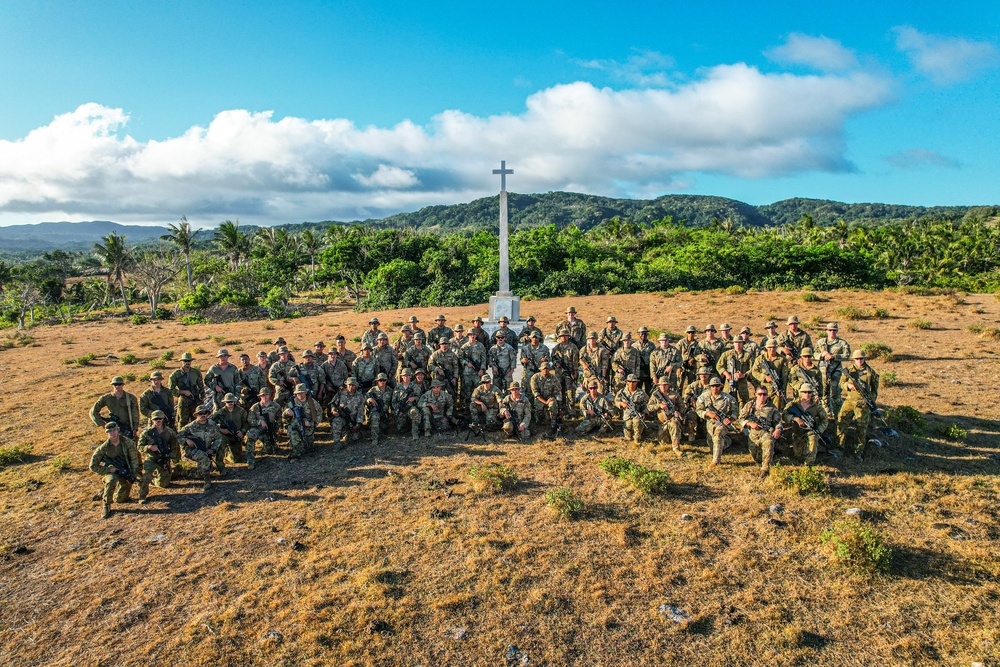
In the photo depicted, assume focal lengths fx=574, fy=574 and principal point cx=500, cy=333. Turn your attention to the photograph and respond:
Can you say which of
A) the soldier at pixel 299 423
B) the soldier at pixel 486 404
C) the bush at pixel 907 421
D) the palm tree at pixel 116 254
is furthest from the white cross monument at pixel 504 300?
the palm tree at pixel 116 254

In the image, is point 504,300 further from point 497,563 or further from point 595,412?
point 497,563

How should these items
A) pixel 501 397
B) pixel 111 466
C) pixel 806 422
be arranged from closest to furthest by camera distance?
pixel 111 466, pixel 806 422, pixel 501 397

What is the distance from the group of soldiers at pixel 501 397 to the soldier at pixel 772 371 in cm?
2

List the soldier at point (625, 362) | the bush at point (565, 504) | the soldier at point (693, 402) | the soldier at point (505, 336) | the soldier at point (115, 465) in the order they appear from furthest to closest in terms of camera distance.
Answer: the soldier at point (505, 336) → the soldier at point (625, 362) → the soldier at point (693, 402) → the soldier at point (115, 465) → the bush at point (565, 504)

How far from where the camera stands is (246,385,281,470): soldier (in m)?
9.57

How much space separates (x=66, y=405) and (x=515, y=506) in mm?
11729

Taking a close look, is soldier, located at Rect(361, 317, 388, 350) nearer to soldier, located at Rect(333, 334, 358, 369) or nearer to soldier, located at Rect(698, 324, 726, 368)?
soldier, located at Rect(333, 334, 358, 369)

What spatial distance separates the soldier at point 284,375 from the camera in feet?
34.0

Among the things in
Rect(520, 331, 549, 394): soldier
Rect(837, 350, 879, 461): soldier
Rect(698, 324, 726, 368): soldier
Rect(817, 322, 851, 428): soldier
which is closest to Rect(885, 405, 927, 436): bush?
Rect(837, 350, 879, 461): soldier

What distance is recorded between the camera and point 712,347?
11086mm

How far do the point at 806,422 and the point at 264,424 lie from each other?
A: 341 inches

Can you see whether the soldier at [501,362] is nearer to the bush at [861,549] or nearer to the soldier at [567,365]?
the soldier at [567,365]

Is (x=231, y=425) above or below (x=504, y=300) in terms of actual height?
below

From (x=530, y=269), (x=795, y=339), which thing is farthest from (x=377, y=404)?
(x=530, y=269)
